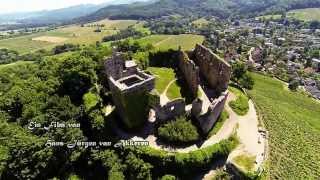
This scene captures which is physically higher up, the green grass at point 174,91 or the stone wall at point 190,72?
the stone wall at point 190,72

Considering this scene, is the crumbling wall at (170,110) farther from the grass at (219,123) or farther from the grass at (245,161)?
the grass at (245,161)

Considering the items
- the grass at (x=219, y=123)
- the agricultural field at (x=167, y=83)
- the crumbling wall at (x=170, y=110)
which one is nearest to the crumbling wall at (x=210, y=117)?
the grass at (x=219, y=123)

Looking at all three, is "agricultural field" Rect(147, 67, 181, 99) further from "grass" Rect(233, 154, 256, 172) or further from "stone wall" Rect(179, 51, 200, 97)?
"grass" Rect(233, 154, 256, 172)

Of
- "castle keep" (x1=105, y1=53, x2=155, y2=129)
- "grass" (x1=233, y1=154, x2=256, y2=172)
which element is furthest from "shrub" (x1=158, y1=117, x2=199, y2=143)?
"grass" (x1=233, y1=154, x2=256, y2=172)

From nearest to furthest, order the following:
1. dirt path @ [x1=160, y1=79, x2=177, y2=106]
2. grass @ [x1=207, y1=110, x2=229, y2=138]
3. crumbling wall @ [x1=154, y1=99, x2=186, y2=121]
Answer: crumbling wall @ [x1=154, y1=99, x2=186, y2=121]
grass @ [x1=207, y1=110, x2=229, y2=138]
dirt path @ [x1=160, y1=79, x2=177, y2=106]

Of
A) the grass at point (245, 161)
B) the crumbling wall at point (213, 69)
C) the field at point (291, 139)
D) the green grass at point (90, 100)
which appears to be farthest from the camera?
the crumbling wall at point (213, 69)

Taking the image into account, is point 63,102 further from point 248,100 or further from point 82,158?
point 248,100

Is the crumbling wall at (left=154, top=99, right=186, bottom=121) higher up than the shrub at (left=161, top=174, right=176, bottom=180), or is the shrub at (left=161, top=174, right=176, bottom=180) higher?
the crumbling wall at (left=154, top=99, right=186, bottom=121)
